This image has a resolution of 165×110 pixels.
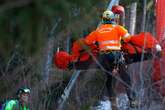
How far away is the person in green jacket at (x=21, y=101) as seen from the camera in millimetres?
7629

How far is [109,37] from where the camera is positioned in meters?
9.49

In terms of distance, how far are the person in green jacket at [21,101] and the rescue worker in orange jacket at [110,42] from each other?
1.71m

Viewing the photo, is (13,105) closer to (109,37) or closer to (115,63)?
(115,63)

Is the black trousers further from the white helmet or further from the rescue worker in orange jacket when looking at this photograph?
the white helmet

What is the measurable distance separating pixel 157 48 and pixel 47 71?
79.3 inches

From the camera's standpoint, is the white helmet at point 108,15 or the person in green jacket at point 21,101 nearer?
the person in green jacket at point 21,101

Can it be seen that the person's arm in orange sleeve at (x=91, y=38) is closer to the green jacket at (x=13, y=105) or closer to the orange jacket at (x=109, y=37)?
the orange jacket at (x=109, y=37)

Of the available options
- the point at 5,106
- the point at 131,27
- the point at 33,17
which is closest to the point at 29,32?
the point at 33,17

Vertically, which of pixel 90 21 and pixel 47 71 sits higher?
pixel 90 21

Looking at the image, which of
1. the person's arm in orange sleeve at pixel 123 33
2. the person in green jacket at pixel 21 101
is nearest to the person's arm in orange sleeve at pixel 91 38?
the person's arm in orange sleeve at pixel 123 33

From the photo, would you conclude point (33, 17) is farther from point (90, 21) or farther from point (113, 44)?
point (113, 44)

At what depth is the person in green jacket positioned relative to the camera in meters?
7.63

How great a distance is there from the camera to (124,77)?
950cm

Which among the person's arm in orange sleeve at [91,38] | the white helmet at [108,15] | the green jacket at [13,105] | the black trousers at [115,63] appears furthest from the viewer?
the white helmet at [108,15]
